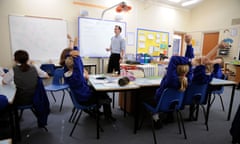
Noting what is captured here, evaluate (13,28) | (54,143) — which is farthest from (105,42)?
(54,143)

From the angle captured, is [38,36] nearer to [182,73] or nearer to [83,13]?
[83,13]

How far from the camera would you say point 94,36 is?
15.9 feet

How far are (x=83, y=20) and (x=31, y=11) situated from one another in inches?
54.8

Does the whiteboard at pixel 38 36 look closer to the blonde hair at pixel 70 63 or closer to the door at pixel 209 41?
the blonde hair at pixel 70 63

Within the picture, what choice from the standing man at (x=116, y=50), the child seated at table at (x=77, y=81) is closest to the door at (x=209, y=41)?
the standing man at (x=116, y=50)

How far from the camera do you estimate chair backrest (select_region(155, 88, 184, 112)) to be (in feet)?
6.13

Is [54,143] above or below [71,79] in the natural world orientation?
below

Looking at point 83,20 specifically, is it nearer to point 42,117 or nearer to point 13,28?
point 13,28

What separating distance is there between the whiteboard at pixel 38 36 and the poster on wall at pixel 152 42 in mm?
2776

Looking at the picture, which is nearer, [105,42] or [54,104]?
[54,104]

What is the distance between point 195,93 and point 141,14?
4295mm

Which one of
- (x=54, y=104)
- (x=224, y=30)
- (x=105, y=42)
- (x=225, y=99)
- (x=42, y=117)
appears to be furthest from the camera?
(x=224, y=30)

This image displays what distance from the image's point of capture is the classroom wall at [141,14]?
395 centimetres

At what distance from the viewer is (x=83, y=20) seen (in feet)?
15.1
